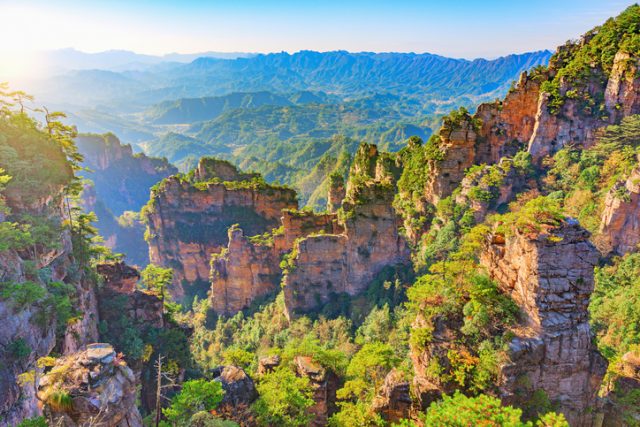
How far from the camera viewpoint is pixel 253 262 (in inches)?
1585

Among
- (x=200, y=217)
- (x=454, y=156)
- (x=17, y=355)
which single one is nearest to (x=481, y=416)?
(x=17, y=355)

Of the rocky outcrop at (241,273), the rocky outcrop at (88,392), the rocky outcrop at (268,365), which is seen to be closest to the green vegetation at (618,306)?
the rocky outcrop at (268,365)

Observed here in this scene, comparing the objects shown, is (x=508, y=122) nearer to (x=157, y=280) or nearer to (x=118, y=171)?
(x=157, y=280)

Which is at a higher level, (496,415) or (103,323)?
(496,415)

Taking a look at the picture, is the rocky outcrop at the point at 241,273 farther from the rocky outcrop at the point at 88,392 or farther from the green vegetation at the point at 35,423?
the green vegetation at the point at 35,423

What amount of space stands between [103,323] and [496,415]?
24.1 metres

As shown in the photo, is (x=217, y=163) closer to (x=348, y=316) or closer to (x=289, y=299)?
(x=289, y=299)

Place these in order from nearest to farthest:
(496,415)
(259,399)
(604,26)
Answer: (496,415) < (259,399) < (604,26)

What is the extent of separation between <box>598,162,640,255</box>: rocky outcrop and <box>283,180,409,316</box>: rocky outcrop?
46.8ft

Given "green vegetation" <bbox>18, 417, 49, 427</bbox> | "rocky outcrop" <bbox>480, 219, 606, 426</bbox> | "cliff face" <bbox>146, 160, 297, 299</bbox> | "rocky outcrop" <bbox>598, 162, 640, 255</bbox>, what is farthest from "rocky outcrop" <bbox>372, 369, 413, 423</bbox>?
"cliff face" <bbox>146, 160, 297, 299</bbox>

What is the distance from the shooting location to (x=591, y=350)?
16375 mm

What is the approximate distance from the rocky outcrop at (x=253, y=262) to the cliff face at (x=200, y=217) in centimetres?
654

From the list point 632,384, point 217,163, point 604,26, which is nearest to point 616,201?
point 632,384

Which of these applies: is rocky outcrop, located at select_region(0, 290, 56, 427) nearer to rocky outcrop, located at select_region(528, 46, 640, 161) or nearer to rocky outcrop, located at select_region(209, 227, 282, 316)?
rocky outcrop, located at select_region(209, 227, 282, 316)
